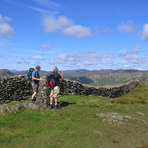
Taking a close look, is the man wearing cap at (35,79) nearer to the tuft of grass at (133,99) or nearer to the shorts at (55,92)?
the shorts at (55,92)

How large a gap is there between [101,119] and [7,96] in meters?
12.8

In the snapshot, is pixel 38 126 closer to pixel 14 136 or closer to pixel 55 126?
pixel 55 126

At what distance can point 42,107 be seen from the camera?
16922 millimetres

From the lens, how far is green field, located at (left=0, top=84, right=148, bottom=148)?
9.38 metres

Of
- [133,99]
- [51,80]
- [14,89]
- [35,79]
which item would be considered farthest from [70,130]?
[133,99]

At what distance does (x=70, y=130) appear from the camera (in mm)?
11828

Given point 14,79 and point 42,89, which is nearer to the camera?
point 42,89

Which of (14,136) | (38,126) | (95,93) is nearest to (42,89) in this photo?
(38,126)

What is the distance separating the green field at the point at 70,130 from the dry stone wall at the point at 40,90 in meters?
2.20

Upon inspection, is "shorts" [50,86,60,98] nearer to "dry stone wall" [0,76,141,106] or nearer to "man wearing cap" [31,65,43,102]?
"dry stone wall" [0,76,141,106]

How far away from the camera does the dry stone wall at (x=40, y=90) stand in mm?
17969

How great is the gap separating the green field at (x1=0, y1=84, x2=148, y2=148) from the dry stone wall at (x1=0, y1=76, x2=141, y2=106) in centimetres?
220

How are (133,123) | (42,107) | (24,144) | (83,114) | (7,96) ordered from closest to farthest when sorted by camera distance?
(24,144) → (133,123) → (83,114) → (42,107) → (7,96)

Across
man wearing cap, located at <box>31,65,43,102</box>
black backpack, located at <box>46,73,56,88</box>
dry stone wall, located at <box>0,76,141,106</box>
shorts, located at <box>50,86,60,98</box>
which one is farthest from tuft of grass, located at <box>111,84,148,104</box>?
man wearing cap, located at <box>31,65,43,102</box>
